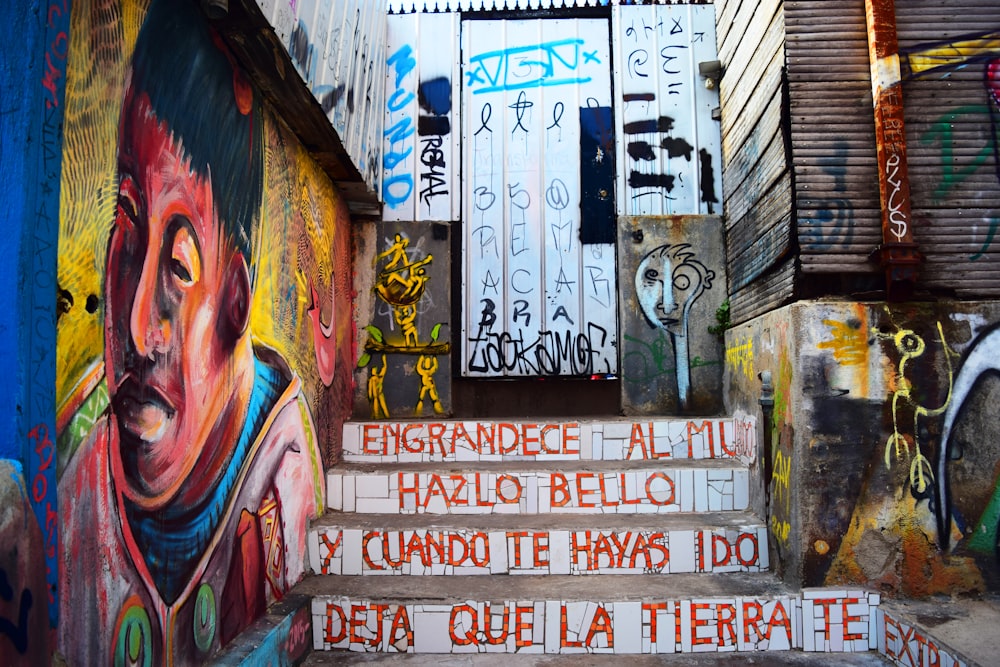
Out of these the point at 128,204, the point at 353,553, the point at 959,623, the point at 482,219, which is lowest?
the point at 959,623

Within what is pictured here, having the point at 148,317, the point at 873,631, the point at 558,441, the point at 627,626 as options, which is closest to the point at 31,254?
the point at 148,317

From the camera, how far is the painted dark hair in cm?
291

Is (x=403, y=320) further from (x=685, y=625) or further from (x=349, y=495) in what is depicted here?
(x=685, y=625)

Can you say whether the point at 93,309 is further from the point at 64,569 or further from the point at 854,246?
the point at 854,246

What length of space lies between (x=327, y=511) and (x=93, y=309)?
125 inches

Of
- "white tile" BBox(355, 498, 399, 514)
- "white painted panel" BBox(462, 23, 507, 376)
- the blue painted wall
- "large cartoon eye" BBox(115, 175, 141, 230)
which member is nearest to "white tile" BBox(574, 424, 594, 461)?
"white painted panel" BBox(462, 23, 507, 376)

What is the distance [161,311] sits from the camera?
2.93m

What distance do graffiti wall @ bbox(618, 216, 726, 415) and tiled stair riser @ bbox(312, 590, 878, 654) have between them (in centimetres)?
235

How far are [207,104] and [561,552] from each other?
11.3 feet

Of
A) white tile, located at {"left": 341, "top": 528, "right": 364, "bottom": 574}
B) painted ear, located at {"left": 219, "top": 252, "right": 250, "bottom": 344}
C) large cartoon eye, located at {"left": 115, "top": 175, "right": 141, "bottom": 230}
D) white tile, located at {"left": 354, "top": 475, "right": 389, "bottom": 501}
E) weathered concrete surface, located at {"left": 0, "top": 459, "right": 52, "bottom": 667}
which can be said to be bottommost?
white tile, located at {"left": 341, "top": 528, "right": 364, "bottom": 574}

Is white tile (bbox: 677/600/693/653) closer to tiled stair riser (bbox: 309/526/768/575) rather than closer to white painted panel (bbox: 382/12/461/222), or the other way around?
tiled stair riser (bbox: 309/526/768/575)

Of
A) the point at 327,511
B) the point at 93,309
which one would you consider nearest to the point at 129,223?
the point at 93,309

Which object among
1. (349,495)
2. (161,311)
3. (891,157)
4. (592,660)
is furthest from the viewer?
(349,495)

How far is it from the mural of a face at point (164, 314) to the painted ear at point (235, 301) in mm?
13
